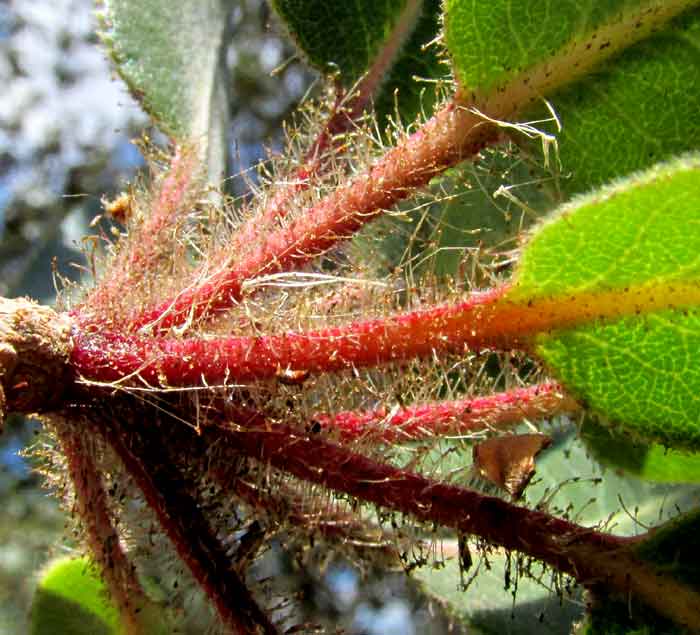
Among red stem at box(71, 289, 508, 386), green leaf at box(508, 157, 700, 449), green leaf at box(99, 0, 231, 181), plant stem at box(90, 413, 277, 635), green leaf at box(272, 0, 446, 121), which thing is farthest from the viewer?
green leaf at box(99, 0, 231, 181)

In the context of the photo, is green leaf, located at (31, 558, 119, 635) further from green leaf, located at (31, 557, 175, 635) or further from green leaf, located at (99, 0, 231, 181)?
green leaf, located at (99, 0, 231, 181)

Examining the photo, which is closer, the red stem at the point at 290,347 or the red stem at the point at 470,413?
the red stem at the point at 290,347

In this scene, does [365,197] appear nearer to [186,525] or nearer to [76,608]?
[186,525]

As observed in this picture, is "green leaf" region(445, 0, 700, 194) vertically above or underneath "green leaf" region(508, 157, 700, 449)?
above

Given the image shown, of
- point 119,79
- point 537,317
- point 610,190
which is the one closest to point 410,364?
point 537,317

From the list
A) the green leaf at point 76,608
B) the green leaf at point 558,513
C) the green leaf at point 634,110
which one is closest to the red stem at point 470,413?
the green leaf at point 558,513

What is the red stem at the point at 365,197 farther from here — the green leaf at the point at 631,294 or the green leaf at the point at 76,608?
the green leaf at the point at 76,608

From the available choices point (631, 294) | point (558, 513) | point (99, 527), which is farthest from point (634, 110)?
point (99, 527)

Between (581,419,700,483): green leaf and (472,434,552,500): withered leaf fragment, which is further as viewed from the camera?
(581,419,700,483): green leaf

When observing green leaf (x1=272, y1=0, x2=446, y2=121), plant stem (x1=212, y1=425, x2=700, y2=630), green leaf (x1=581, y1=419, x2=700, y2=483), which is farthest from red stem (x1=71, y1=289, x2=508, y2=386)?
green leaf (x1=272, y1=0, x2=446, y2=121)
